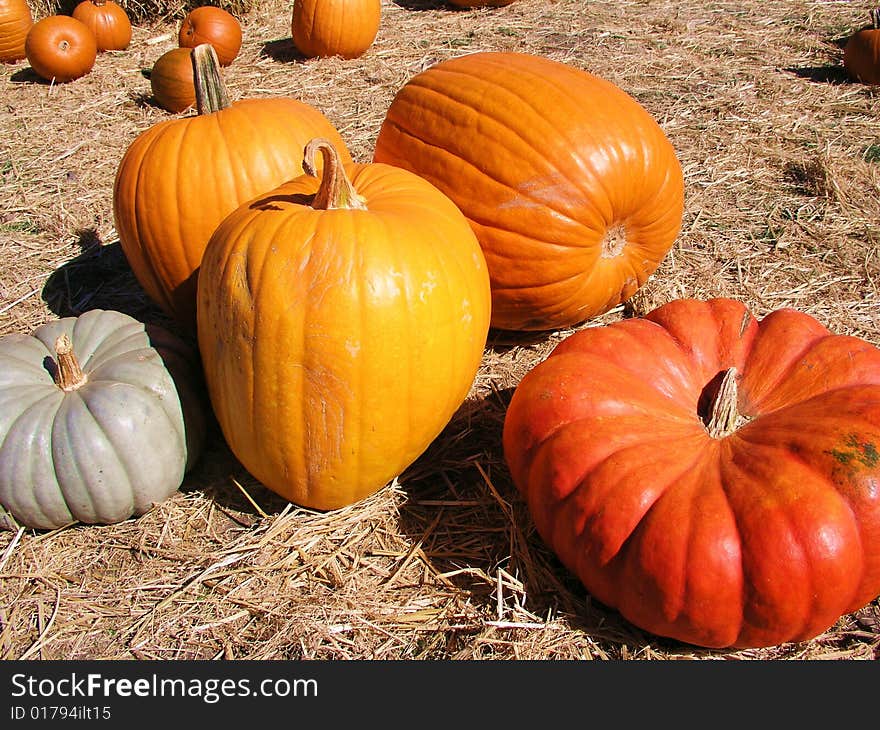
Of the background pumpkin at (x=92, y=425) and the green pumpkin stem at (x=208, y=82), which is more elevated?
the green pumpkin stem at (x=208, y=82)

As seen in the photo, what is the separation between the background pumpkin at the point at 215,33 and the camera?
756cm

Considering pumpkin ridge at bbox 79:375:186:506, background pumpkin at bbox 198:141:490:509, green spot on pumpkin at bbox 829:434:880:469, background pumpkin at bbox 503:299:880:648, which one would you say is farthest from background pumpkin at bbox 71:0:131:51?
green spot on pumpkin at bbox 829:434:880:469

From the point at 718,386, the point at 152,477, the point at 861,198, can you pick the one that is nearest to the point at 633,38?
the point at 861,198

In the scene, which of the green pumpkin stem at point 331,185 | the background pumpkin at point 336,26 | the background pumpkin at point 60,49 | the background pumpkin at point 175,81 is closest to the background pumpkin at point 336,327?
the green pumpkin stem at point 331,185

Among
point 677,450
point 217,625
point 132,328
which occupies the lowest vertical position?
point 217,625

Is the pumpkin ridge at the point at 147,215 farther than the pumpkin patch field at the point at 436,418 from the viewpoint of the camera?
Yes

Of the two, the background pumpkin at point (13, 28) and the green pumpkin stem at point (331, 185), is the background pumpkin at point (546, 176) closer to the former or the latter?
the green pumpkin stem at point (331, 185)

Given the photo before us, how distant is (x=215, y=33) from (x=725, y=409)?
6.93 meters

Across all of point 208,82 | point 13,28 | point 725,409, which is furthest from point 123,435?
point 13,28

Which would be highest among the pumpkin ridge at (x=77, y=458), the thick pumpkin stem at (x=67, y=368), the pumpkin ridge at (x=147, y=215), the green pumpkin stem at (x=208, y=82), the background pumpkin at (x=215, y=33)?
the background pumpkin at (x=215, y=33)

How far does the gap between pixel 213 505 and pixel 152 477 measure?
10.2 inches

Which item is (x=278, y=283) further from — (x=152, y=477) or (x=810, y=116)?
(x=810, y=116)

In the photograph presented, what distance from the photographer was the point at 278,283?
94.2 inches

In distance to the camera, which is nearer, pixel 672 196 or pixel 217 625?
pixel 217 625
